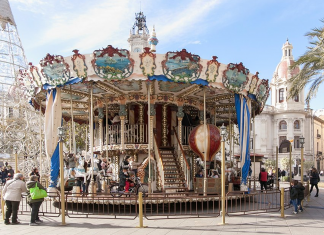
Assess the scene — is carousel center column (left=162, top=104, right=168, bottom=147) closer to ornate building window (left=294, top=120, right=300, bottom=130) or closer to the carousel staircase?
the carousel staircase

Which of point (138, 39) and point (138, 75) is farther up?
point (138, 39)

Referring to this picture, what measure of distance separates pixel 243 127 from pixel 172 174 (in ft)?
12.1

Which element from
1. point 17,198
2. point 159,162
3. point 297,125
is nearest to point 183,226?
point 17,198

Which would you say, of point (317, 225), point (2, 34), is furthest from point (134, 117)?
point (2, 34)

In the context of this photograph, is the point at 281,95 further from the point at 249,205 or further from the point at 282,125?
the point at 249,205

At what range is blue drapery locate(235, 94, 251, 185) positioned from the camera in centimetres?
1509

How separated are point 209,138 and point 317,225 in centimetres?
581

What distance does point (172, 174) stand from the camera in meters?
14.9

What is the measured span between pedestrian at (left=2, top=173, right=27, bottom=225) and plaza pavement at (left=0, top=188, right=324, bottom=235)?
374 mm

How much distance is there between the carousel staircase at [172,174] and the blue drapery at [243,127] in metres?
2.68

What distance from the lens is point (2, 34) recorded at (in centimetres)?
4425

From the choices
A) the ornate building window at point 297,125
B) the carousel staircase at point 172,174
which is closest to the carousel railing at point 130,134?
the carousel staircase at point 172,174

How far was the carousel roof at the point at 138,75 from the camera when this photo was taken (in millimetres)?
12680

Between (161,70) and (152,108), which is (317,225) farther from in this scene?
(152,108)
